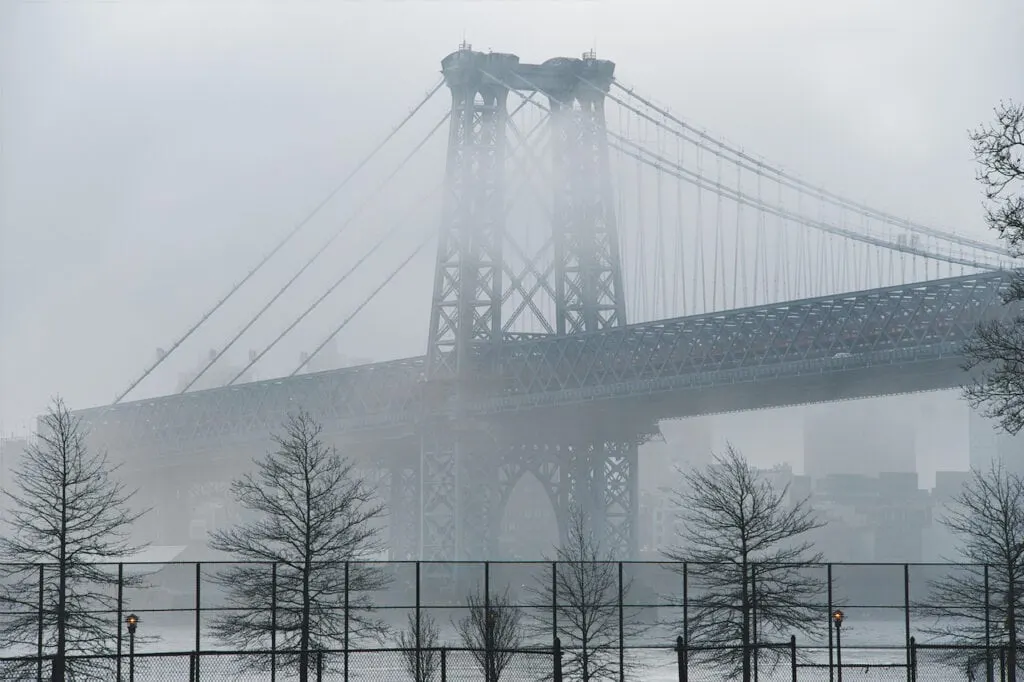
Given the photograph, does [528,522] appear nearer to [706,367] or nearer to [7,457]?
[7,457]

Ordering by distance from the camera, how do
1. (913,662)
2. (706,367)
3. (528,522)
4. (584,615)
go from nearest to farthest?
(913,662)
(584,615)
(706,367)
(528,522)

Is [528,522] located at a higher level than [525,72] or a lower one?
lower

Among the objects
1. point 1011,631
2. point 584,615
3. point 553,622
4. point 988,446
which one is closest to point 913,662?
point 1011,631

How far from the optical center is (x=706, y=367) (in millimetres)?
73938

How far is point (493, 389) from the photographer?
8169 centimetres

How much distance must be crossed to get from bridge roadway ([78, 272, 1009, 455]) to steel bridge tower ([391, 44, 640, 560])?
4.48 feet

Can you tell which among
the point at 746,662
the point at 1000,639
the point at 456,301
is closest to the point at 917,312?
the point at 456,301

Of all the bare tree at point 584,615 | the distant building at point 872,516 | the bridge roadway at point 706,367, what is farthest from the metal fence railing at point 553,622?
the distant building at point 872,516

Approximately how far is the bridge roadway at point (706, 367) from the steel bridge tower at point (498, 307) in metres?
1.37

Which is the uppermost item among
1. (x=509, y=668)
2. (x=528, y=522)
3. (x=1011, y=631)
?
(x=528, y=522)

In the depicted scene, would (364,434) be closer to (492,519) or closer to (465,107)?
(492,519)

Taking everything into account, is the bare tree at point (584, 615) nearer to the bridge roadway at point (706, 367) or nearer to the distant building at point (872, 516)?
the bridge roadway at point (706, 367)

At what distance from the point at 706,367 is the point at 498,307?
12255 millimetres

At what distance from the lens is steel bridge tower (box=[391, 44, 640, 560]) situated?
3169 inches
